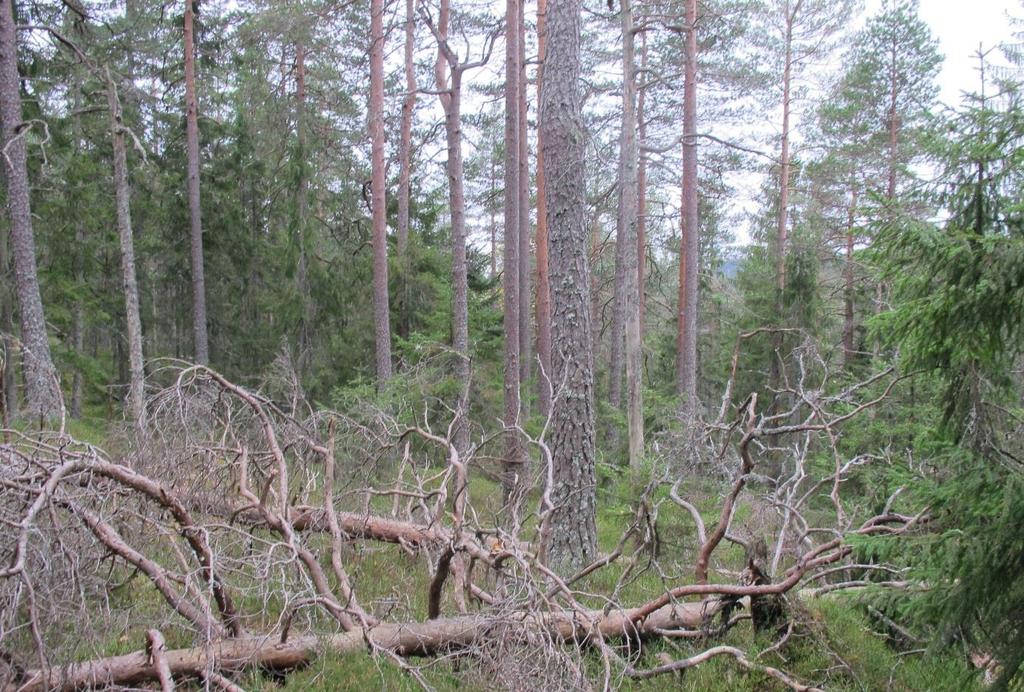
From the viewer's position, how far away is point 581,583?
682cm

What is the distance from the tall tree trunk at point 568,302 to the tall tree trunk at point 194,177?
41.5 feet

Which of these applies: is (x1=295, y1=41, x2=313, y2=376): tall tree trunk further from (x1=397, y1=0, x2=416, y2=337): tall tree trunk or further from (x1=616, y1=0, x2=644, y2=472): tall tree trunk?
(x1=616, y1=0, x2=644, y2=472): tall tree trunk

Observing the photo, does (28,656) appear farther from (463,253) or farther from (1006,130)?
(463,253)

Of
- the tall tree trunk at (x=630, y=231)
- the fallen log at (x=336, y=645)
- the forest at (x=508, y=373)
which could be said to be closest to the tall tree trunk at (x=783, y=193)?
the forest at (x=508, y=373)

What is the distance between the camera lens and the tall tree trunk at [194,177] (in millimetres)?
17203

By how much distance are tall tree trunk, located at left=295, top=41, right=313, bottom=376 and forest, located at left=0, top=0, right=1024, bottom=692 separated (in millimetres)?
103

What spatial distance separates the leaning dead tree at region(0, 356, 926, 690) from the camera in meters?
3.87

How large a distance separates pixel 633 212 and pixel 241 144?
13.6 meters

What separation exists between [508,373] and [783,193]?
40.0 feet

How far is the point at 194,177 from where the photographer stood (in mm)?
18016

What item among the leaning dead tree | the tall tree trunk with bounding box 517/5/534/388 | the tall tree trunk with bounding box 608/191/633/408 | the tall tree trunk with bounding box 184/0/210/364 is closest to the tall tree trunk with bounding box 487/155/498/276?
the tall tree trunk with bounding box 517/5/534/388

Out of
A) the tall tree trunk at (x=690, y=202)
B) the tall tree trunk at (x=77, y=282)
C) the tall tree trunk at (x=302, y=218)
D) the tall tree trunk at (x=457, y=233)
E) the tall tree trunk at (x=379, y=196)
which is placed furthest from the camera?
the tall tree trunk at (x=302, y=218)

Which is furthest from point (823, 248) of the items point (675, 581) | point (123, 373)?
point (123, 373)

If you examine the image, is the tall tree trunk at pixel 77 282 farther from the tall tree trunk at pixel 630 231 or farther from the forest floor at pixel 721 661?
the forest floor at pixel 721 661
